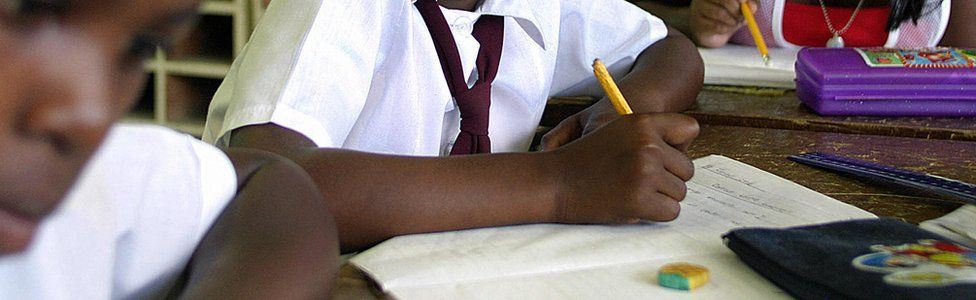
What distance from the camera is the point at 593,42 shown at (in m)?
1.35

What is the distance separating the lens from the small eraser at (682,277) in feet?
1.98

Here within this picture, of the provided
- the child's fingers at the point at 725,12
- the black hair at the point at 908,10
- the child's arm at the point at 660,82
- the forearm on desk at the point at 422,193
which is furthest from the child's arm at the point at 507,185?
the black hair at the point at 908,10

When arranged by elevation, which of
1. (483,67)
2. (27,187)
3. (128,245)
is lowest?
(483,67)

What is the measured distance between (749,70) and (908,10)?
0.33m

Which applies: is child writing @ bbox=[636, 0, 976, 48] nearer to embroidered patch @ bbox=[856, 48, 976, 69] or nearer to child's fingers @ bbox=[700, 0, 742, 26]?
child's fingers @ bbox=[700, 0, 742, 26]

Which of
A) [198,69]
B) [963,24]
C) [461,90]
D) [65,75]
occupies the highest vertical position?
[65,75]

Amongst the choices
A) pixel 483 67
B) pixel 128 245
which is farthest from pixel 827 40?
pixel 128 245

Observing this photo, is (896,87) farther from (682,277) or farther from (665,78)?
(682,277)

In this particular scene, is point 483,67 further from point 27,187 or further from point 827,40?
point 27,187

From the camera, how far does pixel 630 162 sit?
0.77m

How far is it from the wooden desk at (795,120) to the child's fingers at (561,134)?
244mm

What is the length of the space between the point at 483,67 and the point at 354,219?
0.42m

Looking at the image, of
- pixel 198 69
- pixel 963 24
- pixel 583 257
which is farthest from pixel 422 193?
pixel 198 69

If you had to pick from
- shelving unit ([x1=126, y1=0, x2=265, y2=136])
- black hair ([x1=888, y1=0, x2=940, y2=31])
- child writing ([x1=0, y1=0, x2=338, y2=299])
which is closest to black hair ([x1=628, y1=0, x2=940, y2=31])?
black hair ([x1=888, y1=0, x2=940, y2=31])
